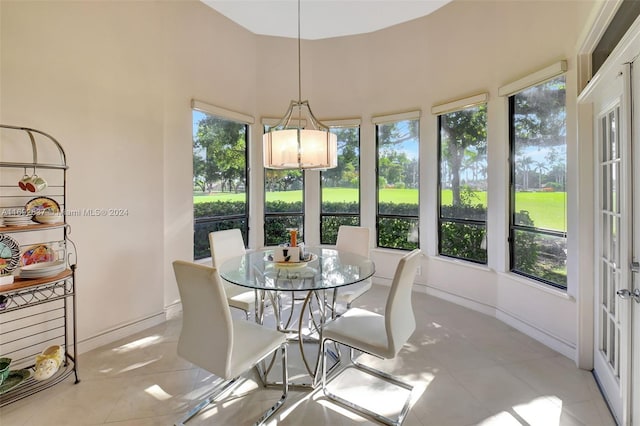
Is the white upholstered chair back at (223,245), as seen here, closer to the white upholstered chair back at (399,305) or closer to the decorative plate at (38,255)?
the decorative plate at (38,255)

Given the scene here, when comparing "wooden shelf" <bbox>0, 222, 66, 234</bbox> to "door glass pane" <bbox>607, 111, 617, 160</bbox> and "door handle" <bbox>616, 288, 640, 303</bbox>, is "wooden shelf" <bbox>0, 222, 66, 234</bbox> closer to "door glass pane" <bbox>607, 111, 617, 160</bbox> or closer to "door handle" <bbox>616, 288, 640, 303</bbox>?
"door handle" <bbox>616, 288, 640, 303</bbox>

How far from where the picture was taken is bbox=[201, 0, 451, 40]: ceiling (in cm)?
359

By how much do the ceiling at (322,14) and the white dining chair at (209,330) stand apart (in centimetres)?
353

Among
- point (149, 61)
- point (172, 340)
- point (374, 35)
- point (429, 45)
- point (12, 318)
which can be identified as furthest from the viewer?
point (374, 35)

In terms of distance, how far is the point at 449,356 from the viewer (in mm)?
2449

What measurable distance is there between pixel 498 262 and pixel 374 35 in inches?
136

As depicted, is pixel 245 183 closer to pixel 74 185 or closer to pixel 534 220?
pixel 74 185

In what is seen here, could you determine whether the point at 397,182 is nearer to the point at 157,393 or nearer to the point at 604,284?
the point at 604,284

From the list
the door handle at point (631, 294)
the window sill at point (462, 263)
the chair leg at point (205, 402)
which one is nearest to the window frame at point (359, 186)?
the window sill at point (462, 263)

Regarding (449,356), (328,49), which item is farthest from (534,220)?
(328,49)

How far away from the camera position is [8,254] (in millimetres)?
1967

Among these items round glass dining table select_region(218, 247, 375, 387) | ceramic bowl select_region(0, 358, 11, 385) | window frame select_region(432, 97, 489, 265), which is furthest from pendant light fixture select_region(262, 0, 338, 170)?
ceramic bowl select_region(0, 358, 11, 385)

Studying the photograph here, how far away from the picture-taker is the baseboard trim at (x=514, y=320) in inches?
97.0

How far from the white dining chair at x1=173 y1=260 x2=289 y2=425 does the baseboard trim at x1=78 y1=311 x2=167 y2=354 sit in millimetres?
1454
